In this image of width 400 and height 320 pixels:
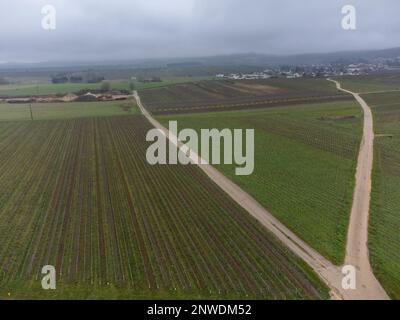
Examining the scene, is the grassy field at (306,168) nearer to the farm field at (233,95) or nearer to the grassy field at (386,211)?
the grassy field at (386,211)

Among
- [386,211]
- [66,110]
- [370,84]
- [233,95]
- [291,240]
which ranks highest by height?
[370,84]

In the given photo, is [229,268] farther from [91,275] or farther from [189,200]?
[189,200]

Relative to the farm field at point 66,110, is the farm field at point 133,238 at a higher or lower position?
lower

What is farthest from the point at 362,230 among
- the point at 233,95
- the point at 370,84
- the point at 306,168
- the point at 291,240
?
the point at 370,84

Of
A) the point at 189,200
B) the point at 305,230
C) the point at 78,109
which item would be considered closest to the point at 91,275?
the point at 189,200

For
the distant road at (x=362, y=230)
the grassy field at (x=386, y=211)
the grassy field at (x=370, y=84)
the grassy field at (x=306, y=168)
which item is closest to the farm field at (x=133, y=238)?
the distant road at (x=362, y=230)

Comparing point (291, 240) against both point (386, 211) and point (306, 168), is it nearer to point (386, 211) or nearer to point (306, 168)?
point (386, 211)
